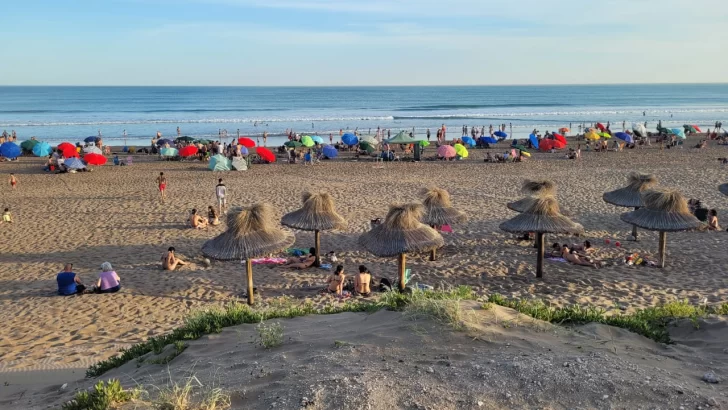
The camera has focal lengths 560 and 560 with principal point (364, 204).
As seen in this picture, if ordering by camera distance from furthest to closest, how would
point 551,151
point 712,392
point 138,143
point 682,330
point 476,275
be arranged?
point 138,143
point 551,151
point 476,275
point 682,330
point 712,392

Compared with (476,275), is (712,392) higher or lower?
higher

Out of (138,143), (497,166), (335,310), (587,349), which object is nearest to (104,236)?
(335,310)

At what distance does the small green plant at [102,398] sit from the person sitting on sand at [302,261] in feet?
22.8

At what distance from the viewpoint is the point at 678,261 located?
11969 millimetres

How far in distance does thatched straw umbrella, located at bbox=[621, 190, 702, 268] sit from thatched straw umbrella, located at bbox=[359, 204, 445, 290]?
15.5 feet

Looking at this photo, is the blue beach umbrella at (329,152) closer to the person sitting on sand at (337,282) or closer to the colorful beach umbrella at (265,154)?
the colorful beach umbrella at (265,154)

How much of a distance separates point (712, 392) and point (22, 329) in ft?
29.1

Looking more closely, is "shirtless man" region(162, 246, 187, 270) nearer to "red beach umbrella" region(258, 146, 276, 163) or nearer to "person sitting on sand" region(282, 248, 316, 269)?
"person sitting on sand" region(282, 248, 316, 269)

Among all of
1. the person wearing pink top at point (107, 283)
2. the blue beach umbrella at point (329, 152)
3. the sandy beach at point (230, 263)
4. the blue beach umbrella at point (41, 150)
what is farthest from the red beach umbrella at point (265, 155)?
the person wearing pink top at point (107, 283)

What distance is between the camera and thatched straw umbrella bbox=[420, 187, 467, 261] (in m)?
12.3

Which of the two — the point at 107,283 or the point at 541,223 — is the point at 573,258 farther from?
the point at 107,283

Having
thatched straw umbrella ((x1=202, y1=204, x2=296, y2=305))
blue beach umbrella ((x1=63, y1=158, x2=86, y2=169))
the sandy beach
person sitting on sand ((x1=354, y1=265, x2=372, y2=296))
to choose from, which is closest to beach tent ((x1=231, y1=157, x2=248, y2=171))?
the sandy beach

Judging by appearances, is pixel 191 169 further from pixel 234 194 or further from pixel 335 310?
pixel 335 310

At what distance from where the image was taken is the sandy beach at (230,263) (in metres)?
8.91
